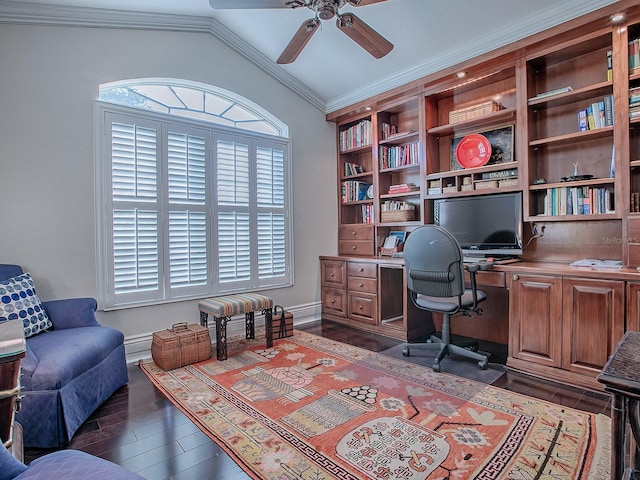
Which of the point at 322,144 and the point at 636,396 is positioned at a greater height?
the point at 322,144

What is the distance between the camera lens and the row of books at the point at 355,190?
4629 mm

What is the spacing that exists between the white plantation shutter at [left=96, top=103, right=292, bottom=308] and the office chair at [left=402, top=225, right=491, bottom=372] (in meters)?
1.78

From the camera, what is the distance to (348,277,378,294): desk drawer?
3.92 m

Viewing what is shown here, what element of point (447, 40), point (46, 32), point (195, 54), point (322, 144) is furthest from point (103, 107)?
point (447, 40)

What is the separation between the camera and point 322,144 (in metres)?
4.68

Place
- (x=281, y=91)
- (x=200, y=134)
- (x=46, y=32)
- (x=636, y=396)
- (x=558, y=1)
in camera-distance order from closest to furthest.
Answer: (x=636, y=396)
(x=558, y=1)
(x=46, y=32)
(x=200, y=134)
(x=281, y=91)

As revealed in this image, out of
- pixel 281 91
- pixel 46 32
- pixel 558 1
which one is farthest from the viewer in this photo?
pixel 281 91

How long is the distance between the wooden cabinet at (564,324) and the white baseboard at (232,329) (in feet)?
7.67

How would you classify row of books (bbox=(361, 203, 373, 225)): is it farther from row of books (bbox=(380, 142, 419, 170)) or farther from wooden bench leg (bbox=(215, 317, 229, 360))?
wooden bench leg (bbox=(215, 317, 229, 360))

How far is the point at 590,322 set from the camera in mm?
2432

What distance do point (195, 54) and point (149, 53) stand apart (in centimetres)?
45

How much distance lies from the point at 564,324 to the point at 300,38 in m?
2.80

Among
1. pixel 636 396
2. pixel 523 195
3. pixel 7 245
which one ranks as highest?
pixel 523 195

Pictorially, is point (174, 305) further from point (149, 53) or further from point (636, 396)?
point (636, 396)
